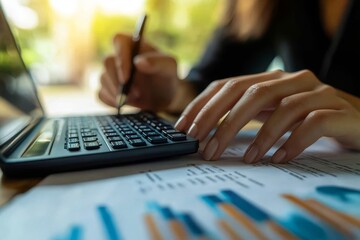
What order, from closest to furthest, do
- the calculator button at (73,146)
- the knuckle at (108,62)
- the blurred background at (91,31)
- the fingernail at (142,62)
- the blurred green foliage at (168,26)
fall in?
the calculator button at (73,146), the fingernail at (142,62), the knuckle at (108,62), the blurred background at (91,31), the blurred green foliage at (168,26)

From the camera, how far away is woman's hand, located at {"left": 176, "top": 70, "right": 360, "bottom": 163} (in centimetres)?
32

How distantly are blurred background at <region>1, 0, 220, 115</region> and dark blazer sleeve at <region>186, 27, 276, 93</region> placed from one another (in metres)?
0.77

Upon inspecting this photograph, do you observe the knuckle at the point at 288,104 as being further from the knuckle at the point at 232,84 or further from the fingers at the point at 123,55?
the fingers at the point at 123,55

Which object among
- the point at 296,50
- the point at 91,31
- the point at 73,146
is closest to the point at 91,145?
the point at 73,146

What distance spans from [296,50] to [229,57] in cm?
20

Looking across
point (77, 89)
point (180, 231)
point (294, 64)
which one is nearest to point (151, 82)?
point (294, 64)

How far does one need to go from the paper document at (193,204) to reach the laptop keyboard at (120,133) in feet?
0.08

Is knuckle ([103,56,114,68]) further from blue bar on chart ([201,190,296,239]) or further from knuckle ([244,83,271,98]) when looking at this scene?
blue bar on chart ([201,190,296,239])

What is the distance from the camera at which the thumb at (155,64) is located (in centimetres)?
58

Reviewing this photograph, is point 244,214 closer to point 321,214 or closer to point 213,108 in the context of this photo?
point 321,214

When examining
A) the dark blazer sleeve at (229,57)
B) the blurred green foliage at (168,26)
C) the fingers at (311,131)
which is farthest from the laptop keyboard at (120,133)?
the blurred green foliage at (168,26)

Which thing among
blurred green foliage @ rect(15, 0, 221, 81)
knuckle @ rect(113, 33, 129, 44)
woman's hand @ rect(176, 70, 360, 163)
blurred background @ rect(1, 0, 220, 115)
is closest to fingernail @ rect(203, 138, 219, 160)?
woman's hand @ rect(176, 70, 360, 163)

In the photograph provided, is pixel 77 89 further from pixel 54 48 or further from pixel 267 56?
pixel 267 56

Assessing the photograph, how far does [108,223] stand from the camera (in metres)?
0.19
